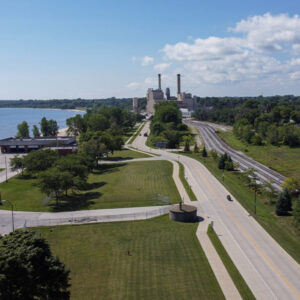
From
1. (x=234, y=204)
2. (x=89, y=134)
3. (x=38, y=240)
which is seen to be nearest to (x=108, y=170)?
(x=89, y=134)

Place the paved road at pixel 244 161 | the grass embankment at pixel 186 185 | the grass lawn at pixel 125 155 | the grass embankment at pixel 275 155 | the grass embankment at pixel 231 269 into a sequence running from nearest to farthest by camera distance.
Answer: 1. the grass embankment at pixel 231 269
2. the grass embankment at pixel 186 185
3. the paved road at pixel 244 161
4. the grass embankment at pixel 275 155
5. the grass lawn at pixel 125 155

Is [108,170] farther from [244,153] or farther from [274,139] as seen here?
[274,139]

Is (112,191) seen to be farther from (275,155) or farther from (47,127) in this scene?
(47,127)

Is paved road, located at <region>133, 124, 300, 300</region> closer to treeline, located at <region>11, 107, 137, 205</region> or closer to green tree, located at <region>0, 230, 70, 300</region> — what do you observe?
green tree, located at <region>0, 230, 70, 300</region>

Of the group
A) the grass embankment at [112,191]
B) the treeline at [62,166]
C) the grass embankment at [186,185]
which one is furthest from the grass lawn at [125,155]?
the grass embankment at [186,185]

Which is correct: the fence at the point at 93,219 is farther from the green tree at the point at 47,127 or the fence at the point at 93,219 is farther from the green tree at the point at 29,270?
the green tree at the point at 47,127

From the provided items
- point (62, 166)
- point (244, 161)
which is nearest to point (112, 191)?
point (62, 166)

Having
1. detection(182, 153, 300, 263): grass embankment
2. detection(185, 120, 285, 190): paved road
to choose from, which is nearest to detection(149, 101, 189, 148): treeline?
detection(185, 120, 285, 190): paved road
